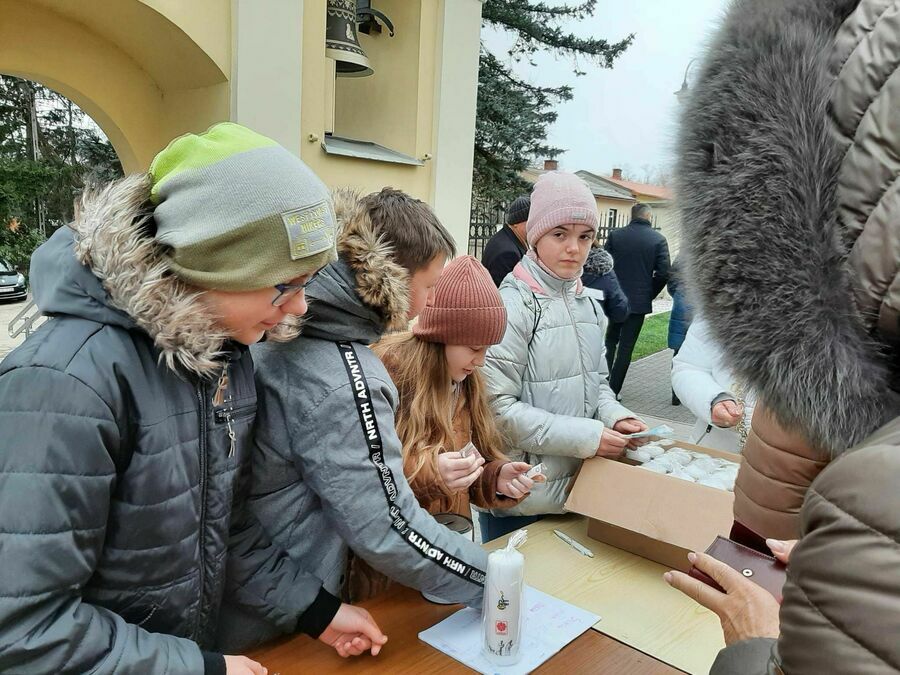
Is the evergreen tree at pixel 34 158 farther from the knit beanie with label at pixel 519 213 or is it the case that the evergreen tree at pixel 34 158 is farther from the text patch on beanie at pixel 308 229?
the text patch on beanie at pixel 308 229

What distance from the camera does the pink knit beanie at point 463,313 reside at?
63.5 inches

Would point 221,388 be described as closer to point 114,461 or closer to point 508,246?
point 114,461

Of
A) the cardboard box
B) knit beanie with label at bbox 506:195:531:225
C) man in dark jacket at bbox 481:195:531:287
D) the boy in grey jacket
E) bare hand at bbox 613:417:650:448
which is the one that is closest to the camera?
the boy in grey jacket

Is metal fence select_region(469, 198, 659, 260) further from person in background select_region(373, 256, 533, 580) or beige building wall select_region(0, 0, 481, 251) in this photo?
person in background select_region(373, 256, 533, 580)

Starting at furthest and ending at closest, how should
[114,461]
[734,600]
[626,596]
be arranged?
[626,596]
[734,600]
[114,461]

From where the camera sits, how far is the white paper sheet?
1.14 metres

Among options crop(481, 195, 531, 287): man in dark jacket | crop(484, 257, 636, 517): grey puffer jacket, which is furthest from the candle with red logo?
crop(481, 195, 531, 287): man in dark jacket

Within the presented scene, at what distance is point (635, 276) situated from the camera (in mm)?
6543

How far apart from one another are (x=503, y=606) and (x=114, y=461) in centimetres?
66

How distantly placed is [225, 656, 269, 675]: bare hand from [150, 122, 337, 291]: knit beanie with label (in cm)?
53

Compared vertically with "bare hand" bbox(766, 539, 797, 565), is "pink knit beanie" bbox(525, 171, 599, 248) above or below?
above

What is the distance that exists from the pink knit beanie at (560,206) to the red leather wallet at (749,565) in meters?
1.24

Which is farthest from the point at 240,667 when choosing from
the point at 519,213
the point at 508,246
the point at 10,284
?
the point at 10,284

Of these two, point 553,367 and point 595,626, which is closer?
point 595,626
